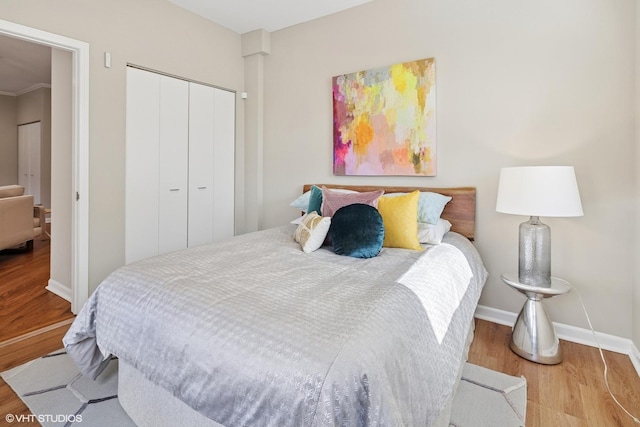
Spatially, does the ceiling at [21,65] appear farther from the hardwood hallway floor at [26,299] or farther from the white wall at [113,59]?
the hardwood hallway floor at [26,299]

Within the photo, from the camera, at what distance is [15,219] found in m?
4.16

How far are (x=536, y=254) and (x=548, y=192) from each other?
41cm

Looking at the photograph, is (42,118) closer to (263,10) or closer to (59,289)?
(59,289)

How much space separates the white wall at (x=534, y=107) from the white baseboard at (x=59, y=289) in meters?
2.69

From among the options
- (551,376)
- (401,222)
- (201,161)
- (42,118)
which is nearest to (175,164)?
(201,161)

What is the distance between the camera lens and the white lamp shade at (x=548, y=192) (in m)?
1.87

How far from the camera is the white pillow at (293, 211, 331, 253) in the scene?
207cm

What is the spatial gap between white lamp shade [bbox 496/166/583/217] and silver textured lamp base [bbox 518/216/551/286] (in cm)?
20

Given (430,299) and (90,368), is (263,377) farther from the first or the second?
(90,368)

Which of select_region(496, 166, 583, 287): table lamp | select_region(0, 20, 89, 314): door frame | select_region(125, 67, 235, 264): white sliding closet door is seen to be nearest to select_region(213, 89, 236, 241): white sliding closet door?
select_region(125, 67, 235, 264): white sliding closet door

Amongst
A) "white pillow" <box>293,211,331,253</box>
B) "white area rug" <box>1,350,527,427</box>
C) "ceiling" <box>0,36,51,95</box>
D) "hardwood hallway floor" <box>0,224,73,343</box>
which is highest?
"ceiling" <box>0,36,51,95</box>

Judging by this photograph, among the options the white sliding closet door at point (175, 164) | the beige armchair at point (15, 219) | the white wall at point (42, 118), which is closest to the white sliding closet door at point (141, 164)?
the white sliding closet door at point (175, 164)

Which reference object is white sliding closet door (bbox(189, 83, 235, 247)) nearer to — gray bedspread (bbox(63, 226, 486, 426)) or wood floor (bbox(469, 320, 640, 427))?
gray bedspread (bbox(63, 226, 486, 426))

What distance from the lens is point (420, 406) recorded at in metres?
1.02
